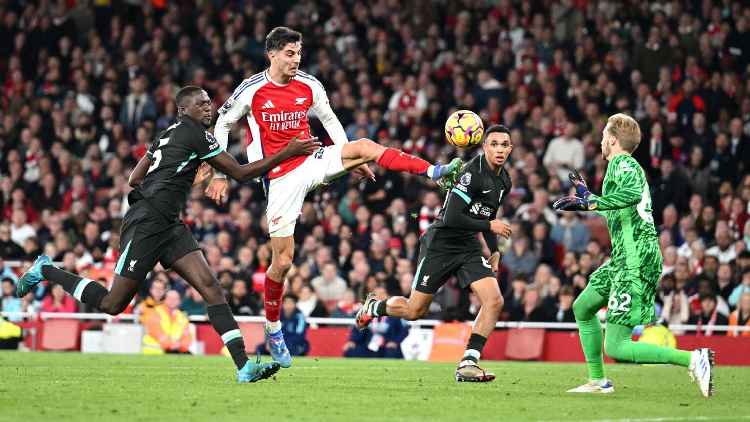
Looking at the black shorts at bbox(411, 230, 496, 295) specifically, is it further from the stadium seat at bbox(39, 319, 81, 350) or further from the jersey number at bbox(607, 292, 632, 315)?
the stadium seat at bbox(39, 319, 81, 350)

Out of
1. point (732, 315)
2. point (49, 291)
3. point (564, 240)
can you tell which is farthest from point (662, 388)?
point (49, 291)

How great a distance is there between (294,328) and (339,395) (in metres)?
9.33

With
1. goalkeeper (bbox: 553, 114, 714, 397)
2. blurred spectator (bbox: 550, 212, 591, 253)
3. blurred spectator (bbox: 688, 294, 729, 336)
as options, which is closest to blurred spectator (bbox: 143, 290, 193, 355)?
blurred spectator (bbox: 550, 212, 591, 253)

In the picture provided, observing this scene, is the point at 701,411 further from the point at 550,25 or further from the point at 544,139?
the point at 550,25

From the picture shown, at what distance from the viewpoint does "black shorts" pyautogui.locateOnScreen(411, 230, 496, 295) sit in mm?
13102

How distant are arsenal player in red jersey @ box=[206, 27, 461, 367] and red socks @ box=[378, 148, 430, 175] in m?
0.95

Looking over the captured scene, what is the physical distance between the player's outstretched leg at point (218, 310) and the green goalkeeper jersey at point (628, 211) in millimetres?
3131

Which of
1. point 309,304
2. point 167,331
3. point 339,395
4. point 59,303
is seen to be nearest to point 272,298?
point 339,395

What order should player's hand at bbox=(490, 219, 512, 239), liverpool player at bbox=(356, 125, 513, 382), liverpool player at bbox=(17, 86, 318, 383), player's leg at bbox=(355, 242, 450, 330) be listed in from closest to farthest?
1. liverpool player at bbox=(17, 86, 318, 383)
2. player's hand at bbox=(490, 219, 512, 239)
3. liverpool player at bbox=(356, 125, 513, 382)
4. player's leg at bbox=(355, 242, 450, 330)

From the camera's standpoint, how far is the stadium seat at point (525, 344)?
1948cm

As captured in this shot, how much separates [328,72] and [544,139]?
5317mm

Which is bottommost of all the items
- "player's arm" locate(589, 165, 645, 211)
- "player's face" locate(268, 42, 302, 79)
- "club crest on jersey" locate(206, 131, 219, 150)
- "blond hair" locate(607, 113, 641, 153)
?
"player's arm" locate(589, 165, 645, 211)

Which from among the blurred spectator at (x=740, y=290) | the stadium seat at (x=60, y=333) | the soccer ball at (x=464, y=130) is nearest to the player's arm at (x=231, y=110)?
the soccer ball at (x=464, y=130)

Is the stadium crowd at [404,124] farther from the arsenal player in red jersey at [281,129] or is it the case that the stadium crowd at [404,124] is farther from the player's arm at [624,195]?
the player's arm at [624,195]
